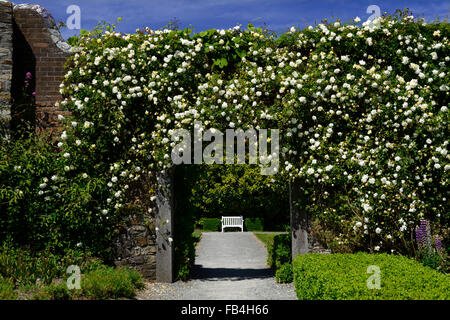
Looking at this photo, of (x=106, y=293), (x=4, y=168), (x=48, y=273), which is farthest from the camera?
(x=4, y=168)

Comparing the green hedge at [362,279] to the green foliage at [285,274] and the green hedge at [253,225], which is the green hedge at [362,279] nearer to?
the green foliage at [285,274]

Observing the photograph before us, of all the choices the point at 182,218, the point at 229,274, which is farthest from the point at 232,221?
the point at 182,218

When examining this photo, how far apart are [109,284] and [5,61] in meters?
4.18

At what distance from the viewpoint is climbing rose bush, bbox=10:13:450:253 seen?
7105 mm

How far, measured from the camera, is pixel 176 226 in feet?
26.3

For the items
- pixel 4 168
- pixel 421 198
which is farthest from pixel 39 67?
pixel 421 198

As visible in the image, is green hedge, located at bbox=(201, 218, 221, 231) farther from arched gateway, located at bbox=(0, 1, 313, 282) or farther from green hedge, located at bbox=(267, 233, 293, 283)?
arched gateway, located at bbox=(0, 1, 313, 282)

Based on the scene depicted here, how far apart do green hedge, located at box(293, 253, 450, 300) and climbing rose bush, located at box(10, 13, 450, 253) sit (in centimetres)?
129

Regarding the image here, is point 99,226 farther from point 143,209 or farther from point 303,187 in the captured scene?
point 303,187

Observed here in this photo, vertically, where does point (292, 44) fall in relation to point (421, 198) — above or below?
above

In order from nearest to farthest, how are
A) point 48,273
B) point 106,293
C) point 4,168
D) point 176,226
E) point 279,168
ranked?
point 106,293 → point 48,273 → point 4,168 → point 279,168 → point 176,226

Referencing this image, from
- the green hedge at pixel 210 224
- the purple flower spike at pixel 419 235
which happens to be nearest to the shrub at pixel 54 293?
the purple flower spike at pixel 419 235

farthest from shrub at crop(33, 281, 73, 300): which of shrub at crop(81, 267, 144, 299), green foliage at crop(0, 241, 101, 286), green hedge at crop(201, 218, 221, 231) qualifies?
green hedge at crop(201, 218, 221, 231)

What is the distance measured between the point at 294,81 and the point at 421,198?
9.09ft
